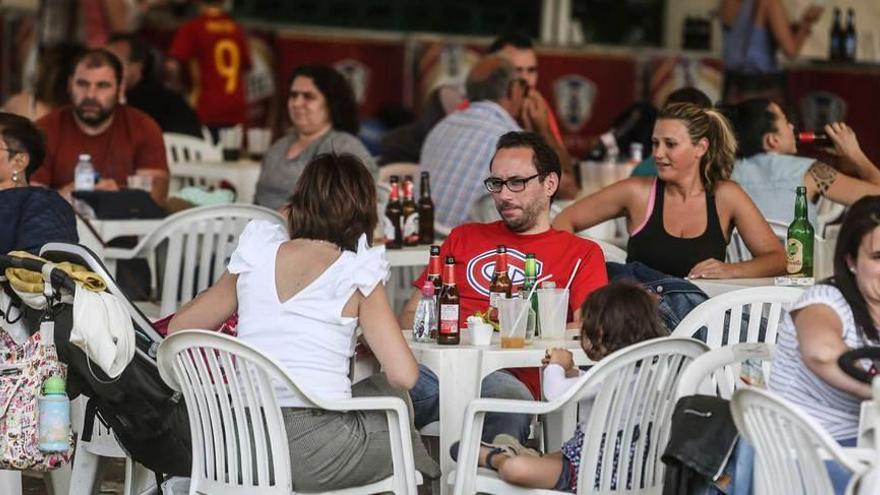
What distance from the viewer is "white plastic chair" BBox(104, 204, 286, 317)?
666 cm

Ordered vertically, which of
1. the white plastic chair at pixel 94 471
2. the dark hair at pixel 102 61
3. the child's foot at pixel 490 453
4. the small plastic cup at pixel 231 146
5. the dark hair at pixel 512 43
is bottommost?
the white plastic chair at pixel 94 471

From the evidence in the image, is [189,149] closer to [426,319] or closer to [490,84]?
[490,84]

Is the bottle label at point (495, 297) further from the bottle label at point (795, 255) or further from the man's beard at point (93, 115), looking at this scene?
the man's beard at point (93, 115)

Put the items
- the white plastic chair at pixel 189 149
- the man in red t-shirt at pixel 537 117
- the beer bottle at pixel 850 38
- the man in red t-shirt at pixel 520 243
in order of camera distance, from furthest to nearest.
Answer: the beer bottle at pixel 850 38
the white plastic chair at pixel 189 149
the man in red t-shirt at pixel 537 117
the man in red t-shirt at pixel 520 243

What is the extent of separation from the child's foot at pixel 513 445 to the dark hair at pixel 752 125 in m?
2.49

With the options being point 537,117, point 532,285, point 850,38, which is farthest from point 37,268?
point 850,38

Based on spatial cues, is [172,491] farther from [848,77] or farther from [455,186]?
[848,77]

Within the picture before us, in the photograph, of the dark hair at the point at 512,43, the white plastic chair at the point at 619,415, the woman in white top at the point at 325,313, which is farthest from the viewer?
the dark hair at the point at 512,43

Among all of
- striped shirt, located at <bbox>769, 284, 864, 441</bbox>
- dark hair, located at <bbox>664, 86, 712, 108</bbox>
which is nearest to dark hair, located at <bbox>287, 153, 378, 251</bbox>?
striped shirt, located at <bbox>769, 284, 864, 441</bbox>

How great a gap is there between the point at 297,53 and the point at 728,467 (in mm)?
8901

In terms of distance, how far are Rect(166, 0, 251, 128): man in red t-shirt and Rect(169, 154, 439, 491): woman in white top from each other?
7.12m

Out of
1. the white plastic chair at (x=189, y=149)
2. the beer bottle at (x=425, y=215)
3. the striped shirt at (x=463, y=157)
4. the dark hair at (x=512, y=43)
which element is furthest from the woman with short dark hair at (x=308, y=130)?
the white plastic chair at (x=189, y=149)

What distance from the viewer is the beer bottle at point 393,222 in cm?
649

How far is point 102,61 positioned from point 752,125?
2.86 metres
